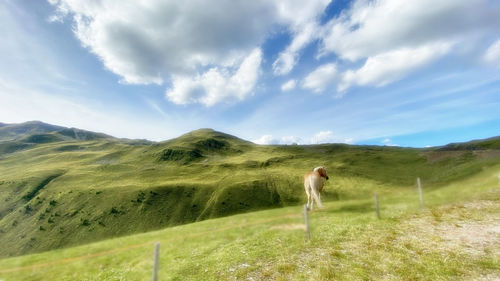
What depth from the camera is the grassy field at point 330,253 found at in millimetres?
11883

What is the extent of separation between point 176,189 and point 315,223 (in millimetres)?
99002

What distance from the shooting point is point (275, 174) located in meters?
132

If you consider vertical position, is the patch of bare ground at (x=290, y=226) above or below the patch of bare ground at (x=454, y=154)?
below

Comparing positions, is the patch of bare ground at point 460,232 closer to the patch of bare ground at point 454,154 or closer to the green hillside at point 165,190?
the green hillside at point 165,190

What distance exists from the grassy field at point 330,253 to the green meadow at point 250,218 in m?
0.10

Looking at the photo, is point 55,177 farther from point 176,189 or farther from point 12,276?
point 12,276

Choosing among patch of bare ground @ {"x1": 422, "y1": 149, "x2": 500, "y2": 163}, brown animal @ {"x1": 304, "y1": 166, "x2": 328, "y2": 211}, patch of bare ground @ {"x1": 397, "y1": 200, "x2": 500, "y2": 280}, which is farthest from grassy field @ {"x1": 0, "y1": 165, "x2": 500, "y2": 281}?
patch of bare ground @ {"x1": 422, "y1": 149, "x2": 500, "y2": 163}

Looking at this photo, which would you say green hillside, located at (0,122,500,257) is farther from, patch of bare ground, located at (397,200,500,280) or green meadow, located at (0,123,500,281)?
Answer: patch of bare ground, located at (397,200,500,280)

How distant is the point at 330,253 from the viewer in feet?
47.4

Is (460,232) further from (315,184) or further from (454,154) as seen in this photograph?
(454,154)

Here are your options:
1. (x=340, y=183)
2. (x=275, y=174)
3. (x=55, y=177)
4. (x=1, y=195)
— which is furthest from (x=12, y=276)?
(x=55, y=177)

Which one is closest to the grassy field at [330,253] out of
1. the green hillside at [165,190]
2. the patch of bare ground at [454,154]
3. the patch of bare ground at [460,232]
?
the patch of bare ground at [460,232]

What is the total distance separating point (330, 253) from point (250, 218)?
17.7 meters

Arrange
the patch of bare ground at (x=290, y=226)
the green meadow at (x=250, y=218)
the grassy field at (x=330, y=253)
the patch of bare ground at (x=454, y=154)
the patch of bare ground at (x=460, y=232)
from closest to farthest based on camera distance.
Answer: the grassy field at (x=330, y=253) → the patch of bare ground at (x=460, y=232) → the green meadow at (x=250, y=218) → the patch of bare ground at (x=290, y=226) → the patch of bare ground at (x=454, y=154)
